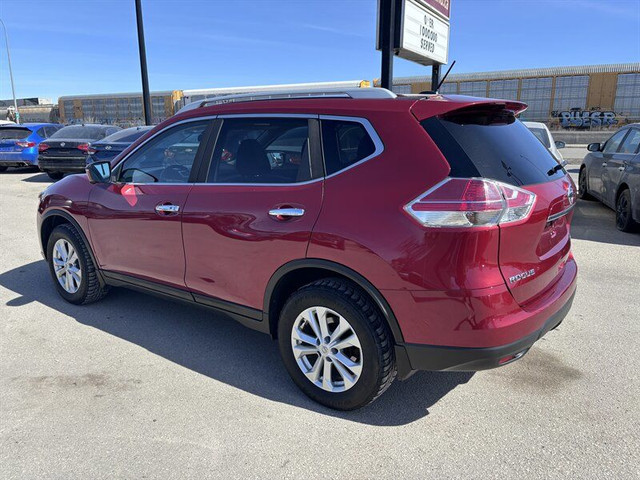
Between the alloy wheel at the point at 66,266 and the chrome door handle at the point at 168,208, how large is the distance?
1.32 metres

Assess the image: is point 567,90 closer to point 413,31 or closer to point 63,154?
point 413,31

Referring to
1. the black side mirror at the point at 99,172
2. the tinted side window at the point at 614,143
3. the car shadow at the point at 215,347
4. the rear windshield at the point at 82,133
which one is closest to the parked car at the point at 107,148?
the rear windshield at the point at 82,133

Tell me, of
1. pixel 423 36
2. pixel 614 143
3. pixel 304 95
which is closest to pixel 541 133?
pixel 614 143

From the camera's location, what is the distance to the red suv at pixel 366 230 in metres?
2.39

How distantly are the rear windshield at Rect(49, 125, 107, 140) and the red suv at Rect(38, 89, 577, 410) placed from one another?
1080 cm

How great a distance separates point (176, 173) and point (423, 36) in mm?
8066

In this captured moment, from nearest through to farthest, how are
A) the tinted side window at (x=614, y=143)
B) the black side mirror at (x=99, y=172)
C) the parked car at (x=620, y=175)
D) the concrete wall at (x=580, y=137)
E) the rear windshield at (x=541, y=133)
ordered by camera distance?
1. the black side mirror at (x=99, y=172)
2. the parked car at (x=620, y=175)
3. the rear windshield at (x=541, y=133)
4. the tinted side window at (x=614, y=143)
5. the concrete wall at (x=580, y=137)

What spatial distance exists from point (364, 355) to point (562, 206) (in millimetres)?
1445

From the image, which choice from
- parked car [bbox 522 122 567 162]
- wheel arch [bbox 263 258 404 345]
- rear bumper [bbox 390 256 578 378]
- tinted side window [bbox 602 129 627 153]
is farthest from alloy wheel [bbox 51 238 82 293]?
tinted side window [bbox 602 129 627 153]

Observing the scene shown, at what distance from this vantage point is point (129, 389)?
3.15m

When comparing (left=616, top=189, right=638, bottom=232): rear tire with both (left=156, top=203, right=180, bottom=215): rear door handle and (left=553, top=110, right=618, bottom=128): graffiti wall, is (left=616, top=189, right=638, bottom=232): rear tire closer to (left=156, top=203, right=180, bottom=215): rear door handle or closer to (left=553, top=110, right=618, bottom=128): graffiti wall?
(left=156, top=203, right=180, bottom=215): rear door handle

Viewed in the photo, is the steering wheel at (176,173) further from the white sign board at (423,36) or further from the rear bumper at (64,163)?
the rear bumper at (64,163)

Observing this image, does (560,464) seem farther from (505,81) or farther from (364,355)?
(505,81)

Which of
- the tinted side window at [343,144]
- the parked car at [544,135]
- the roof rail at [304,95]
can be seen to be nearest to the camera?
the tinted side window at [343,144]
